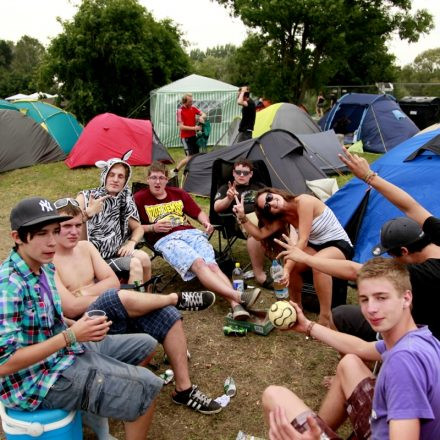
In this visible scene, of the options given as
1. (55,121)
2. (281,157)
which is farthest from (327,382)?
(55,121)

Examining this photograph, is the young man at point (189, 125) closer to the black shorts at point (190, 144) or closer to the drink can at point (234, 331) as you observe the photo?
the black shorts at point (190, 144)

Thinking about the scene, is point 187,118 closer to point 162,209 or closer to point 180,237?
point 162,209

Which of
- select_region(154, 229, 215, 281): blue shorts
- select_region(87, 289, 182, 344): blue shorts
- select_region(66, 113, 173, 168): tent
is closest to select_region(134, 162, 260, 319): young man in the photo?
select_region(154, 229, 215, 281): blue shorts

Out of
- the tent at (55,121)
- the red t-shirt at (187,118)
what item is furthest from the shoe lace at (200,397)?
the tent at (55,121)

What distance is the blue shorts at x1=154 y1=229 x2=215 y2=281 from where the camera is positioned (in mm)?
3641

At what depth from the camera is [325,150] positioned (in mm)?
8156

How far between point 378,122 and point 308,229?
8.10 meters

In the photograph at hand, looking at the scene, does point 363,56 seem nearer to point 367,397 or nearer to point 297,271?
point 297,271

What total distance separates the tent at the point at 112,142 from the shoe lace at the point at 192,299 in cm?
664

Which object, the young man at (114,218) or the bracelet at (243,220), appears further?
the bracelet at (243,220)

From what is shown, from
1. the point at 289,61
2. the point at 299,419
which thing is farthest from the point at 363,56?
the point at 299,419

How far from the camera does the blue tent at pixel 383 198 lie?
391 centimetres

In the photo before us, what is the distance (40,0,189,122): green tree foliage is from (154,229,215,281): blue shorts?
10.3 metres

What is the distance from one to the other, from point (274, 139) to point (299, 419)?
201 inches
